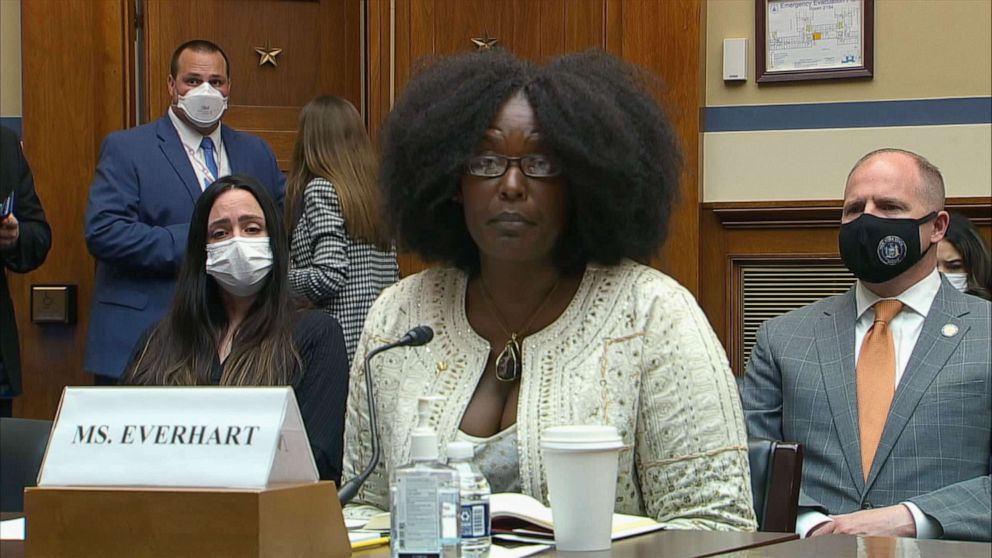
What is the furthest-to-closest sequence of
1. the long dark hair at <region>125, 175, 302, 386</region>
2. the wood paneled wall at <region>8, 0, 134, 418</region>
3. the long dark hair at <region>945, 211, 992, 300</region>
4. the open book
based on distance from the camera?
the wood paneled wall at <region>8, 0, 134, 418</region>
the long dark hair at <region>945, 211, 992, 300</region>
the long dark hair at <region>125, 175, 302, 386</region>
the open book

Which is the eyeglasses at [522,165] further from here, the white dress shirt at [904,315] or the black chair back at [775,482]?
the white dress shirt at [904,315]

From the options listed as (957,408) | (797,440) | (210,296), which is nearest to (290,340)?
Result: (210,296)

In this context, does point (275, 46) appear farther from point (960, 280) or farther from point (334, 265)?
point (960, 280)

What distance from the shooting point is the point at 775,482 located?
245cm

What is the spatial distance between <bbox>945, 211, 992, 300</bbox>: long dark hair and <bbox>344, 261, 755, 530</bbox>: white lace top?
1856 millimetres

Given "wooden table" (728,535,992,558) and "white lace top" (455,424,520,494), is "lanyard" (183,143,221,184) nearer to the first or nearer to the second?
"white lace top" (455,424,520,494)

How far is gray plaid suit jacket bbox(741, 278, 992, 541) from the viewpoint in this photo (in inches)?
117

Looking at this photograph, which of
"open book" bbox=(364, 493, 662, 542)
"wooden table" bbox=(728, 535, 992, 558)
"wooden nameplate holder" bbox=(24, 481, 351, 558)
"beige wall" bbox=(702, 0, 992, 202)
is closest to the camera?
"wooden nameplate holder" bbox=(24, 481, 351, 558)

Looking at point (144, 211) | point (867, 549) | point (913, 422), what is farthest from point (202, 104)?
point (867, 549)

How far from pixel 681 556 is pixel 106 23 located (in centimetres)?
378

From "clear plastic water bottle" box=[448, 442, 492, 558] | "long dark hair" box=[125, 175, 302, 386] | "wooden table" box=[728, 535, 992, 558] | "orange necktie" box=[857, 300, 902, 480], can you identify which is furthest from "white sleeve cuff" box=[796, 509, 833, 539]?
"clear plastic water bottle" box=[448, 442, 492, 558]

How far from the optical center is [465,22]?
5.09 meters

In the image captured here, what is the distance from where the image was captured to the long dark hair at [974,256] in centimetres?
388

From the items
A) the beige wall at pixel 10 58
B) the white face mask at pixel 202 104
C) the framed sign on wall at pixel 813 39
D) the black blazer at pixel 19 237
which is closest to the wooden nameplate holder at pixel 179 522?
the black blazer at pixel 19 237
